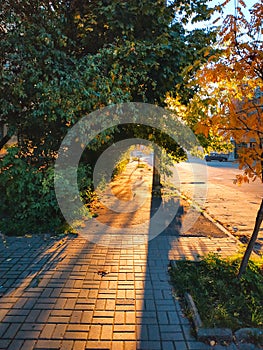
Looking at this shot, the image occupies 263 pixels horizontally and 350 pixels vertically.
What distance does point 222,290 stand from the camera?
10.4 ft

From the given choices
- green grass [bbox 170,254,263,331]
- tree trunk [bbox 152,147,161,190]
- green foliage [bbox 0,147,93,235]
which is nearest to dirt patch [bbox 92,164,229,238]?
tree trunk [bbox 152,147,161,190]

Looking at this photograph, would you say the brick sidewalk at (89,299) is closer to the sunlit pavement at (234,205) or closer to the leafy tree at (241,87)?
the leafy tree at (241,87)

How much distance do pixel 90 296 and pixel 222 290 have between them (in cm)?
155

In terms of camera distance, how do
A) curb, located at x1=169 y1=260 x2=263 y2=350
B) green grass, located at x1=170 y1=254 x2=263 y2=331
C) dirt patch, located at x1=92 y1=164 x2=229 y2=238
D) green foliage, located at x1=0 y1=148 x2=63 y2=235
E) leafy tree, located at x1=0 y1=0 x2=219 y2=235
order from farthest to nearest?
dirt patch, located at x1=92 y1=164 x2=229 y2=238, green foliage, located at x1=0 y1=148 x2=63 y2=235, leafy tree, located at x1=0 y1=0 x2=219 y2=235, green grass, located at x1=170 y1=254 x2=263 y2=331, curb, located at x1=169 y1=260 x2=263 y2=350

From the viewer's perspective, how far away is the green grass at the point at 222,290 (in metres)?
2.69

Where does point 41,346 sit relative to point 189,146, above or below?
below

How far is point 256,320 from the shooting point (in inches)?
105

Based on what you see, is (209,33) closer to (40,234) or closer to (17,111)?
(17,111)

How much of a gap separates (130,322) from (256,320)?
125cm

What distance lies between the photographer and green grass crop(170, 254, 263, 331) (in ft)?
8.82

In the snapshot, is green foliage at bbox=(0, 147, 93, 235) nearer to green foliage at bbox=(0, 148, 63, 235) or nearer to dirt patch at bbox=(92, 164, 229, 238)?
green foliage at bbox=(0, 148, 63, 235)

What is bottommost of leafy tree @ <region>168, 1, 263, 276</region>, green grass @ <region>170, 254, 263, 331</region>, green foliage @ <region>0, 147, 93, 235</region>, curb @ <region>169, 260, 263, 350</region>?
curb @ <region>169, 260, 263, 350</region>

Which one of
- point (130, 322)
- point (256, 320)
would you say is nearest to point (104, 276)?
point (130, 322)

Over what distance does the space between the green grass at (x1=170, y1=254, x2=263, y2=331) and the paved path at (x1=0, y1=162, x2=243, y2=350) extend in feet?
0.77
